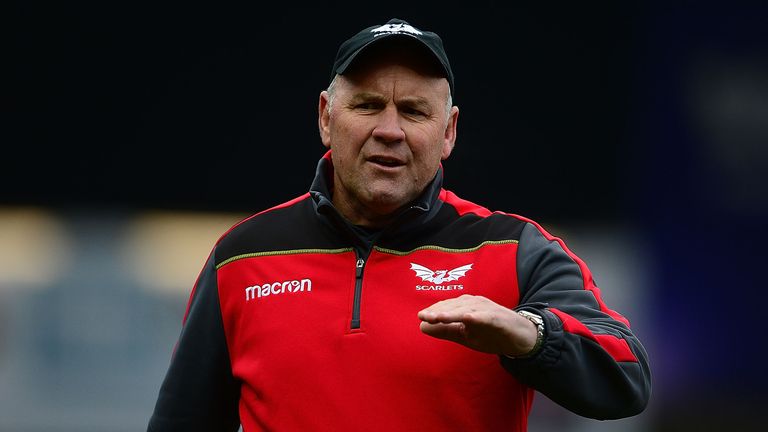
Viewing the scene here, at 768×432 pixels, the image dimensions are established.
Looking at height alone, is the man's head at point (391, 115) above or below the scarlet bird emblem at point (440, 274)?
above

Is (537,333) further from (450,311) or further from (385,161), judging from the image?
(385,161)

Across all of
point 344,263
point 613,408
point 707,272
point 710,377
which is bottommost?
point 710,377

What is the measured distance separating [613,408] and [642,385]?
88mm

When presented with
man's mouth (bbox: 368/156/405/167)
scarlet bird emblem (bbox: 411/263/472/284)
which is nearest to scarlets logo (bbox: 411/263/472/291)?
scarlet bird emblem (bbox: 411/263/472/284)

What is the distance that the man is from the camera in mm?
1954

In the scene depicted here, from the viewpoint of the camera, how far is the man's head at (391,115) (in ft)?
6.92

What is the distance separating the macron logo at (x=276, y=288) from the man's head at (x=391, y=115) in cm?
21

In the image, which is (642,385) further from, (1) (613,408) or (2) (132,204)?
(2) (132,204)

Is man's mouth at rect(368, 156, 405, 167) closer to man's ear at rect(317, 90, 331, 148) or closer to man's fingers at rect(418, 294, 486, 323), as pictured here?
man's ear at rect(317, 90, 331, 148)

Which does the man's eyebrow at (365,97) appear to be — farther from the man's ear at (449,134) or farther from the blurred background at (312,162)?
the blurred background at (312,162)

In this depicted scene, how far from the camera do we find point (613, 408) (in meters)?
1.79

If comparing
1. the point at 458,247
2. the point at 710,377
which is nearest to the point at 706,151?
the point at 710,377

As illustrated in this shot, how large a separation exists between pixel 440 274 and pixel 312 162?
4.16 metres

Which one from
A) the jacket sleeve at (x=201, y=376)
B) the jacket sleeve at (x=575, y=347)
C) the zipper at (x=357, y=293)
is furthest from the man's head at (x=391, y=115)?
the jacket sleeve at (x=201, y=376)
